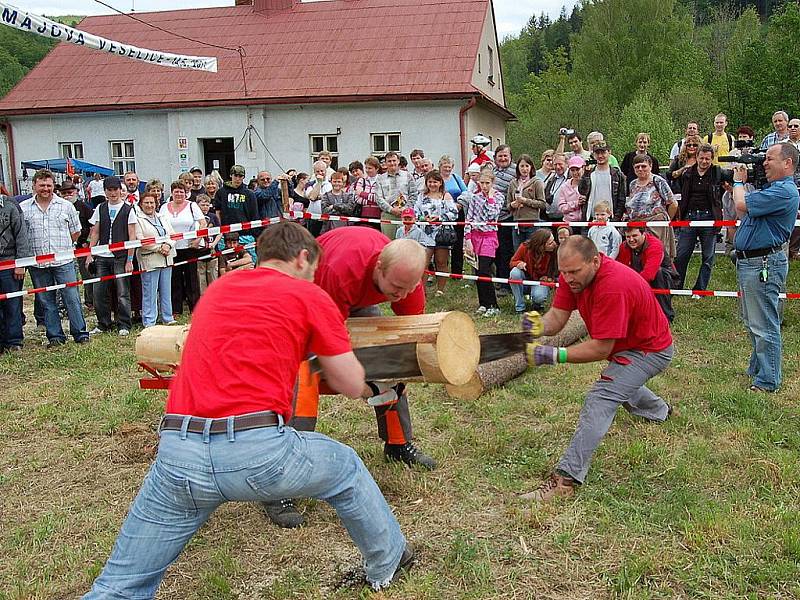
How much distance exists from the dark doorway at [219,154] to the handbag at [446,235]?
14.7 meters

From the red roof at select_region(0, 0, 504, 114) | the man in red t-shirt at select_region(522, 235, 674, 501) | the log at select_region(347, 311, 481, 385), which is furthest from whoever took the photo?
the red roof at select_region(0, 0, 504, 114)

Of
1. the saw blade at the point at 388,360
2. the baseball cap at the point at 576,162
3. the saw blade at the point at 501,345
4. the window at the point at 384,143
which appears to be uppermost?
the window at the point at 384,143

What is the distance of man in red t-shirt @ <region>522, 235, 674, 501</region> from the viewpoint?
420 centimetres

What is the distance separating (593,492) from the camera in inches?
170

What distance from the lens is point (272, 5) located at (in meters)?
25.5

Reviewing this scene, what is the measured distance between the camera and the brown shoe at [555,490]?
13.9ft

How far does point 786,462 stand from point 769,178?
224cm

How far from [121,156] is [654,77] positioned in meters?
27.6

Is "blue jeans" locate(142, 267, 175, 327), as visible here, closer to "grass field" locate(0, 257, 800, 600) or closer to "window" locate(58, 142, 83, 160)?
"grass field" locate(0, 257, 800, 600)

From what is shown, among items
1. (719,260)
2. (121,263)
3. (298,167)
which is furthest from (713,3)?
(121,263)

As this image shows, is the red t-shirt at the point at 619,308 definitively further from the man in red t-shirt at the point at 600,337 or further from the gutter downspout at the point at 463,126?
the gutter downspout at the point at 463,126

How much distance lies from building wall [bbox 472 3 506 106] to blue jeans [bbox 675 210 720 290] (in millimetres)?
14126

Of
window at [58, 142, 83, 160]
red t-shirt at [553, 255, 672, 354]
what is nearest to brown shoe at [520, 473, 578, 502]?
red t-shirt at [553, 255, 672, 354]

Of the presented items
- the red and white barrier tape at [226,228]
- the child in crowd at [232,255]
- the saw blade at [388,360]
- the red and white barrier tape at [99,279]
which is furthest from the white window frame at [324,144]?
the saw blade at [388,360]
